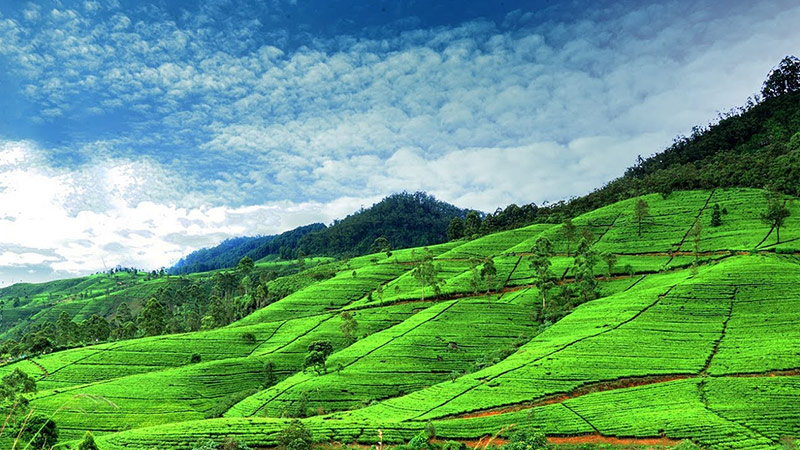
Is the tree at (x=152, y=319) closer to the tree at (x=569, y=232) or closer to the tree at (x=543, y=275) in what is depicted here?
the tree at (x=543, y=275)

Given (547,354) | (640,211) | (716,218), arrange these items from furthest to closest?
(640,211) → (716,218) → (547,354)

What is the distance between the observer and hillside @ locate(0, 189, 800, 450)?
54.2 meters

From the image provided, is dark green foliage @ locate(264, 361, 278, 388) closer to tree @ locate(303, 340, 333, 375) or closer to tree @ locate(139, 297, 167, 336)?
tree @ locate(303, 340, 333, 375)

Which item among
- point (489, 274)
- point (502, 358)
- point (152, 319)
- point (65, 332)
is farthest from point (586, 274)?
point (65, 332)

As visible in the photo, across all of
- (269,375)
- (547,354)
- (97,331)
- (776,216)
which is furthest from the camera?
(97,331)

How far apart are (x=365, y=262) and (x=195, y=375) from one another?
319 feet

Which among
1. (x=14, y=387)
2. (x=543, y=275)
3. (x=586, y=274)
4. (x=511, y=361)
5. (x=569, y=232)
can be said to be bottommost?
(x=511, y=361)

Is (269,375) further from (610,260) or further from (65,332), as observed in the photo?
(65,332)

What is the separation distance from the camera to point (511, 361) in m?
72.2

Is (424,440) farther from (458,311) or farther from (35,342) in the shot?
(35,342)

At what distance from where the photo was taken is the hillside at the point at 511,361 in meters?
54.2

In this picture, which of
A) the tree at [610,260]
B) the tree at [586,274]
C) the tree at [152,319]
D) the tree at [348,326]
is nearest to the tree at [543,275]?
the tree at [586,274]

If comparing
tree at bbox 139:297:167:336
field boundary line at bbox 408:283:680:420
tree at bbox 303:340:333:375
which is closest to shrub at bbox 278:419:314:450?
field boundary line at bbox 408:283:680:420

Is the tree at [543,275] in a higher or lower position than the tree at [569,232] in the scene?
lower
